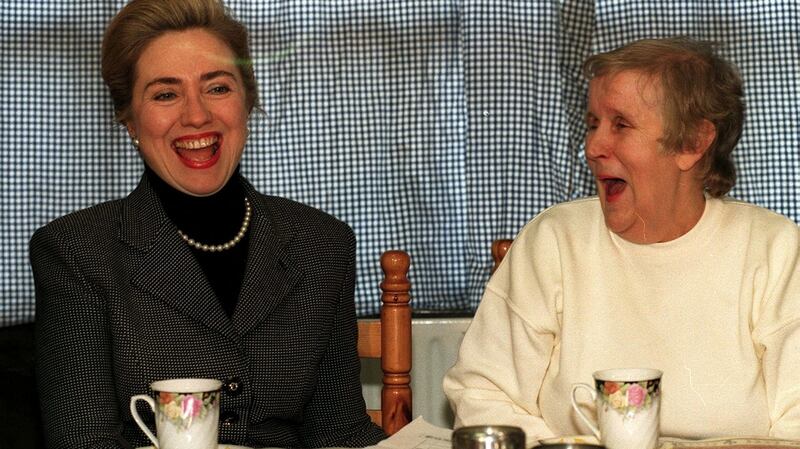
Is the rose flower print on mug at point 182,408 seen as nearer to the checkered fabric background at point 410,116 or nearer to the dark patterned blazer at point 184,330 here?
the dark patterned blazer at point 184,330

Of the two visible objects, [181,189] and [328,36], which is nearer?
[181,189]

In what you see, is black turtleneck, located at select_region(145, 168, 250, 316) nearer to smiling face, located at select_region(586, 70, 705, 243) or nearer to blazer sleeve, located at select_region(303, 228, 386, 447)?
blazer sleeve, located at select_region(303, 228, 386, 447)

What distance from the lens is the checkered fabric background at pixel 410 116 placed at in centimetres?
250

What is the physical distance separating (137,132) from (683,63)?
0.93 m

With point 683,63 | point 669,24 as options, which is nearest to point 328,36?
point 669,24

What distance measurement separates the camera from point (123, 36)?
192 cm

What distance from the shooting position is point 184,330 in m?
1.81

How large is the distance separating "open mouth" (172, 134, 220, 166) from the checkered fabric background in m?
0.64

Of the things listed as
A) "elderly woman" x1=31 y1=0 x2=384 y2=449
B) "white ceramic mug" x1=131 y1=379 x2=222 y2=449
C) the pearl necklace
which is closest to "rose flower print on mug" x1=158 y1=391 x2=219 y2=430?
"white ceramic mug" x1=131 y1=379 x2=222 y2=449

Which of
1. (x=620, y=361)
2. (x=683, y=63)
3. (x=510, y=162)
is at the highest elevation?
(x=683, y=63)

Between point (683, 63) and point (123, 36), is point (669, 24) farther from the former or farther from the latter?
point (123, 36)

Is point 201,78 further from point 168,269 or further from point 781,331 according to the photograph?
point 781,331

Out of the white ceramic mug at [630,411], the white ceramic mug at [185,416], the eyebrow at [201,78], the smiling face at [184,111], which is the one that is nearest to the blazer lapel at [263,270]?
the smiling face at [184,111]

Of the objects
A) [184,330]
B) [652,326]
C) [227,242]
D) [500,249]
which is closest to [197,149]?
[227,242]
